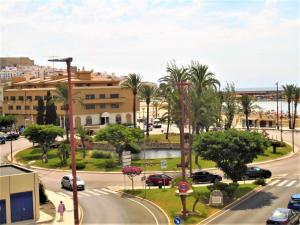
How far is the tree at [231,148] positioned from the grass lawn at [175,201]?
7.76 feet

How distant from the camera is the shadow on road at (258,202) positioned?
3797 centimetres

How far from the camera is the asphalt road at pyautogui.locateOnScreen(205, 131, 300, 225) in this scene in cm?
3434

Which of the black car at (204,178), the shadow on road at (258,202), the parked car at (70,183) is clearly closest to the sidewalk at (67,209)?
the parked car at (70,183)

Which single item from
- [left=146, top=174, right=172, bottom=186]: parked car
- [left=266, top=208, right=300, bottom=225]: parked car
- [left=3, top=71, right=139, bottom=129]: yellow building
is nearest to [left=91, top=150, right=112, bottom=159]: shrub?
[left=146, top=174, right=172, bottom=186]: parked car

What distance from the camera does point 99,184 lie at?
51.4 meters

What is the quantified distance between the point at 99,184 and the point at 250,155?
17580 millimetres

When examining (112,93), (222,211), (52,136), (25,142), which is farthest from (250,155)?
(112,93)

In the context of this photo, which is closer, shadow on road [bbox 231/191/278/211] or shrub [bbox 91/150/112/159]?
shadow on road [bbox 231/191/278/211]

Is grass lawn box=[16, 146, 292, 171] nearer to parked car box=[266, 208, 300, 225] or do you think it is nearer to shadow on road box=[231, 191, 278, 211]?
shadow on road box=[231, 191, 278, 211]

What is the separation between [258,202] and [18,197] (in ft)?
64.3

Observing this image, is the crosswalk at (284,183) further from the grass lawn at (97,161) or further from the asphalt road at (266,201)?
the grass lawn at (97,161)

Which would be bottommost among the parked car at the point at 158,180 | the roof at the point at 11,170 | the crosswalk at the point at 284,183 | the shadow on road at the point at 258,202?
the shadow on road at the point at 258,202

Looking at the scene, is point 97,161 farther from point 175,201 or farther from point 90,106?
point 90,106

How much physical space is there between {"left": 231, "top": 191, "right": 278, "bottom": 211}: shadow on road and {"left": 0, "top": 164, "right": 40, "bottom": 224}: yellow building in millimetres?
15884
